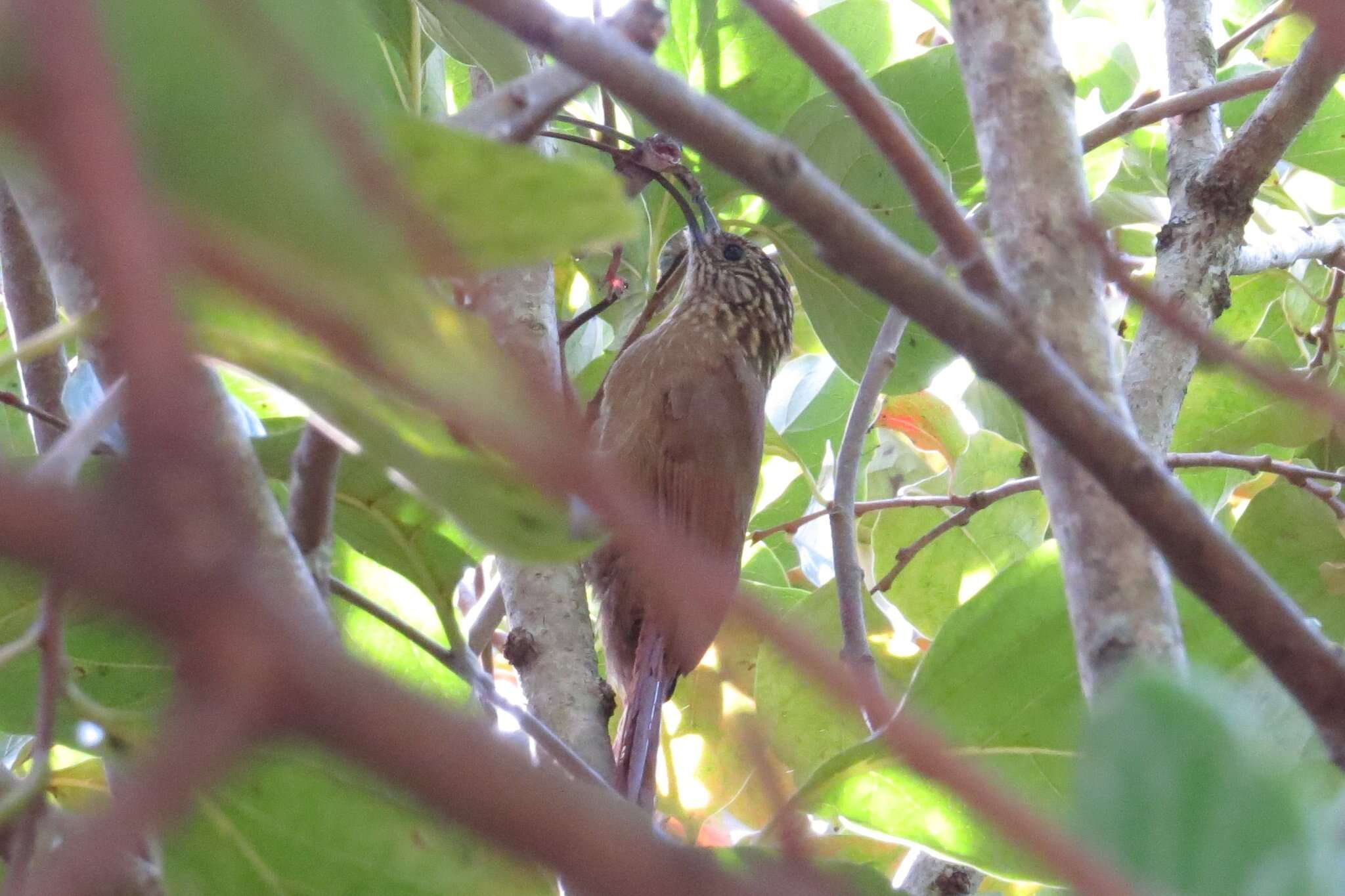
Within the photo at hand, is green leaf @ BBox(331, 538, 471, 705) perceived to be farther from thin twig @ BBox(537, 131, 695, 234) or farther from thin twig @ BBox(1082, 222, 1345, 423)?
thin twig @ BBox(1082, 222, 1345, 423)

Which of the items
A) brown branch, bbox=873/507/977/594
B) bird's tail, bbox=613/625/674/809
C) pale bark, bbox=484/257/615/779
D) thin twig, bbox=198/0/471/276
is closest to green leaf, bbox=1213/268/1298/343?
brown branch, bbox=873/507/977/594

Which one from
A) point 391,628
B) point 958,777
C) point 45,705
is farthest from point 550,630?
point 958,777

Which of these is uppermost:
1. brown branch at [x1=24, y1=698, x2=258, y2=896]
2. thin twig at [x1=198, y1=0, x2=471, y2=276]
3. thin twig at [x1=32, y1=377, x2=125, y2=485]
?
thin twig at [x1=198, y1=0, x2=471, y2=276]

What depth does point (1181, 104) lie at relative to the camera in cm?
184

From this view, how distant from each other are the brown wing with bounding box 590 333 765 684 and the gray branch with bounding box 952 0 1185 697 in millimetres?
1539

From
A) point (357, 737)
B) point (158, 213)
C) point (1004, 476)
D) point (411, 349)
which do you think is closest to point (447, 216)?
point (411, 349)

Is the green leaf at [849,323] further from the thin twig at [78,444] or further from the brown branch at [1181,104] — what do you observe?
the thin twig at [78,444]

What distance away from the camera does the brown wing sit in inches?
106

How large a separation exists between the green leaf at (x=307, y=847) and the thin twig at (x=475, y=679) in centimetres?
14

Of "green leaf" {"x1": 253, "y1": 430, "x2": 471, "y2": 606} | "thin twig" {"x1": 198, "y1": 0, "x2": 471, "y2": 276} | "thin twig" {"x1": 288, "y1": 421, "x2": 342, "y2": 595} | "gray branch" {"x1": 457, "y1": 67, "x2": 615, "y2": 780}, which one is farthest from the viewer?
"gray branch" {"x1": 457, "y1": 67, "x2": 615, "y2": 780}

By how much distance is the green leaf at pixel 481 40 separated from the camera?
4.39 ft

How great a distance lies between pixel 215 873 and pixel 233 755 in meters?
0.81

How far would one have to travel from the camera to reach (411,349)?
0.48m

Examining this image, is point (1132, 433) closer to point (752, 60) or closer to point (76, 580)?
point (76, 580)
